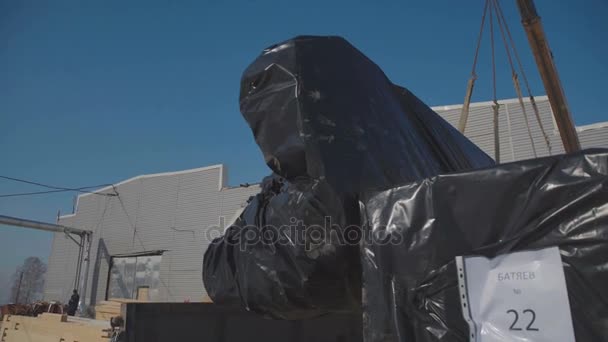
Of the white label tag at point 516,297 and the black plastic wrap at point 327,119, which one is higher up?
the black plastic wrap at point 327,119

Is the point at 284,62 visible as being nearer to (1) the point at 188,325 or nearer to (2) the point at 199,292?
(1) the point at 188,325

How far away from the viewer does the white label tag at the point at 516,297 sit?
138 cm

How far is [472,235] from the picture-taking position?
5.24ft

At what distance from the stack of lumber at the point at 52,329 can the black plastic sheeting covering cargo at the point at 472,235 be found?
2.32 m

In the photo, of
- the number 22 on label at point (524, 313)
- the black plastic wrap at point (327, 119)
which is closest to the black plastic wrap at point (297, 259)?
the black plastic wrap at point (327, 119)

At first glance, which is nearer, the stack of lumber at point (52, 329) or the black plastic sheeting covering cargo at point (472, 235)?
the black plastic sheeting covering cargo at point (472, 235)

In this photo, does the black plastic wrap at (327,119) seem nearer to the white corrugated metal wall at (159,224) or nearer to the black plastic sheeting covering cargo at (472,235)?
the black plastic sheeting covering cargo at (472,235)

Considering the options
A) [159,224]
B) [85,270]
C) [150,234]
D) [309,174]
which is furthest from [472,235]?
[85,270]

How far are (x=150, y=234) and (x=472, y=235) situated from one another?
21008 mm

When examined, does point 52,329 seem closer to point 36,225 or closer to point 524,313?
point 524,313

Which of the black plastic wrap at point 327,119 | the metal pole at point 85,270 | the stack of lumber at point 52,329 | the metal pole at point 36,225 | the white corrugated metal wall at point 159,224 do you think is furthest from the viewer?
the metal pole at point 85,270

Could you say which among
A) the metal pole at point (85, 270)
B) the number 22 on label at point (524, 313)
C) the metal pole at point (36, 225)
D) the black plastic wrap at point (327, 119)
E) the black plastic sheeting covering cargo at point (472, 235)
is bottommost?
the number 22 on label at point (524, 313)

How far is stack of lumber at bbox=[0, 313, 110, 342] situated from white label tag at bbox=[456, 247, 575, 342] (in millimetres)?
2635

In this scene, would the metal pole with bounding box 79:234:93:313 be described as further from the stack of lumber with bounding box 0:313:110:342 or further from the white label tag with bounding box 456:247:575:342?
the white label tag with bounding box 456:247:575:342
